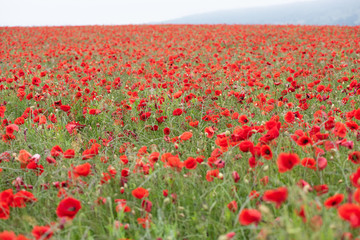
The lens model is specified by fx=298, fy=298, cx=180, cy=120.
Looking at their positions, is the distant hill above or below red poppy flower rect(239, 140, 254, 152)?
above

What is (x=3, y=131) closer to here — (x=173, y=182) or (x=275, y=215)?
(x=173, y=182)

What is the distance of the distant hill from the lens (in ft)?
468

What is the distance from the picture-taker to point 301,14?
512 ft

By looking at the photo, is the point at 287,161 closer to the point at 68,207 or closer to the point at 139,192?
the point at 139,192

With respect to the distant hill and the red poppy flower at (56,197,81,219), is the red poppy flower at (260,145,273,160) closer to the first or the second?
the red poppy flower at (56,197,81,219)

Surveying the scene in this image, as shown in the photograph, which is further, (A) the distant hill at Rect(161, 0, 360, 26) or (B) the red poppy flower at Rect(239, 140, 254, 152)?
(A) the distant hill at Rect(161, 0, 360, 26)

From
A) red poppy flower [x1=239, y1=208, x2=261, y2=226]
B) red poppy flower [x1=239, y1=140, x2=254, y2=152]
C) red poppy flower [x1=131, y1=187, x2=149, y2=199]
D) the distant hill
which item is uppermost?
the distant hill

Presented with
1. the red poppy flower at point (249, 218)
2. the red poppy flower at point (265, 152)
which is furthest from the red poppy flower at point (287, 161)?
the red poppy flower at point (249, 218)

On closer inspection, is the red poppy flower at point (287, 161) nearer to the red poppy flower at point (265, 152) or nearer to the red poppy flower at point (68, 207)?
the red poppy flower at point (265, 152)

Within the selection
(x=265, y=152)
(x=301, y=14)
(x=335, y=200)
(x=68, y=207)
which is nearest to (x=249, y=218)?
(x=335, y=200)

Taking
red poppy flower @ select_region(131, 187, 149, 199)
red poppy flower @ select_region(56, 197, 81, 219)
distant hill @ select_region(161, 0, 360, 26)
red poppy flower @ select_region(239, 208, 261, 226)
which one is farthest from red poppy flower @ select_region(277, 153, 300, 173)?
distant hill @ select_region(161, 0, 360, 26)

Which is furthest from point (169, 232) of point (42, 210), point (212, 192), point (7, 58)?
point (7, 58)

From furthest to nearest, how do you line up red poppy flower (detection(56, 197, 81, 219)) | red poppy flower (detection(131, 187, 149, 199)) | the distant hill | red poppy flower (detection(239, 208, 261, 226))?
the distant hill → red poppy flower (detection(131, 187, 149, 199)) → red poppy flower (detection(56, 197, 81, 219)) → red poppy flower (detection(239, 208, 261, 226))

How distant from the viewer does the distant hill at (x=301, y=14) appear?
468 ft
